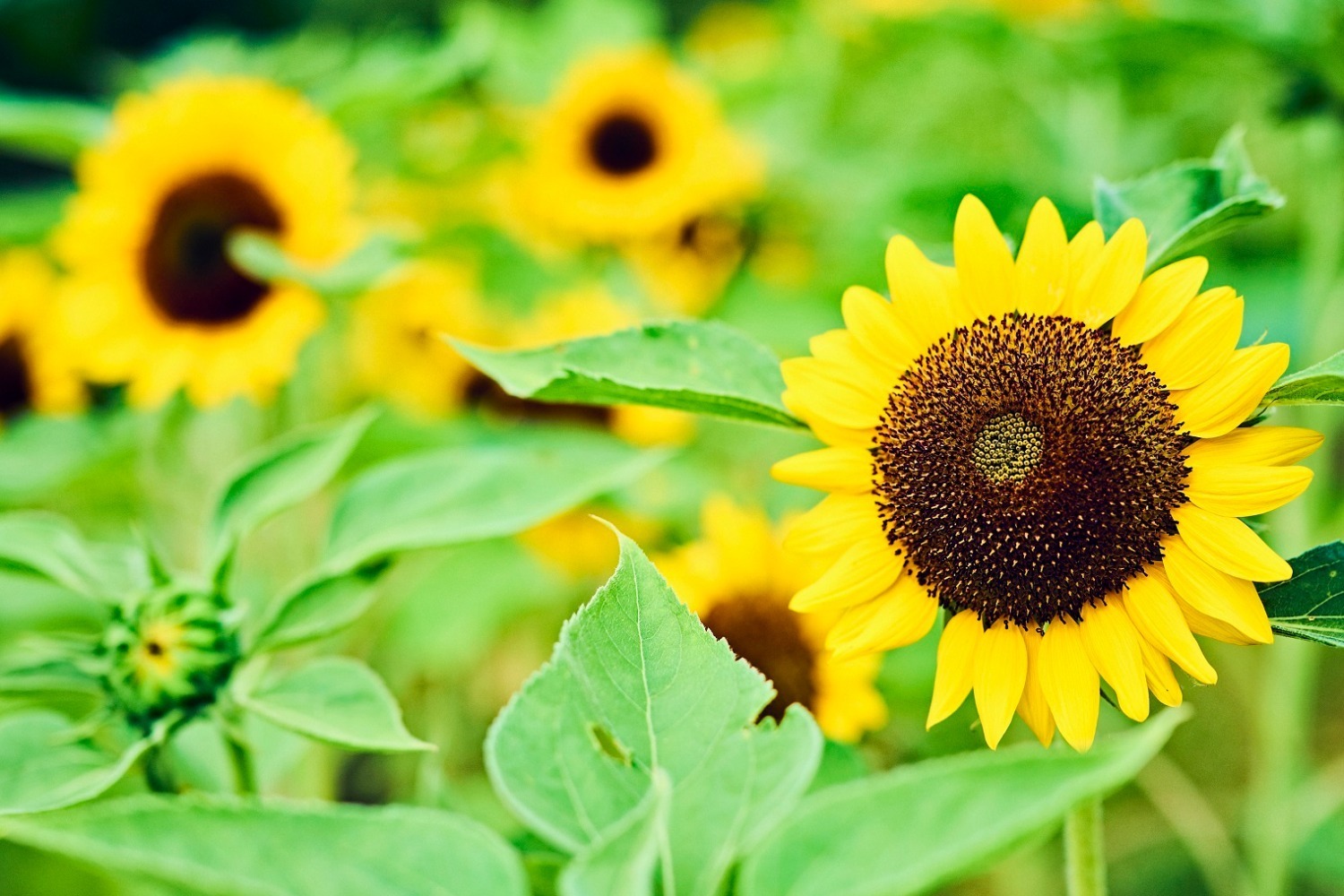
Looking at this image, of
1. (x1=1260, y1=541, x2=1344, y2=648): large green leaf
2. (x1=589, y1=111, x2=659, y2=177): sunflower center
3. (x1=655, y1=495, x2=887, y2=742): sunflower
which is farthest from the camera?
(x1=589, y1=111, x2=659, y2=177): sunflower center

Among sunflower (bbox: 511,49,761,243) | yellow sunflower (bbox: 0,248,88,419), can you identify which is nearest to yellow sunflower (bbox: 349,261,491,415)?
sunflower (bbox: 511,49,761,243)

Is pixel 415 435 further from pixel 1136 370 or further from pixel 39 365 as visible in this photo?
pixel 1136 370

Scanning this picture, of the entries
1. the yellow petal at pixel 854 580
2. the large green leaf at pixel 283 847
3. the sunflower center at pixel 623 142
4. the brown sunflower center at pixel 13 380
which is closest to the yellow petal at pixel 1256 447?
the yellow petal at pixel 854 580

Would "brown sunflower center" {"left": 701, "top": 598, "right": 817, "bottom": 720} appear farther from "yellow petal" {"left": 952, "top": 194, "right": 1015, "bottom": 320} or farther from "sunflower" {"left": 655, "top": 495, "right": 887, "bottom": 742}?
"yellow petal" {"left": 952, "top": 194, "right": 1015, "bottom": 320}

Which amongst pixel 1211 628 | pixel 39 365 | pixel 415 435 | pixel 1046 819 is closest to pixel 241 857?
pixel 1046 819

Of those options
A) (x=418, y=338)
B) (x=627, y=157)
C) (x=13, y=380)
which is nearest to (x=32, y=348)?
(x=13, y=380)

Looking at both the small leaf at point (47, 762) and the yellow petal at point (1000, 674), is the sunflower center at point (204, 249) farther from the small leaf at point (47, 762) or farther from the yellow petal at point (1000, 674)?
the yellow petal at point (1000, 674)
